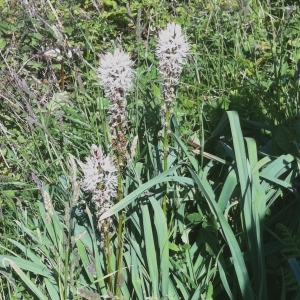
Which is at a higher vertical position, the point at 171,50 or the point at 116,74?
the point at 171,50

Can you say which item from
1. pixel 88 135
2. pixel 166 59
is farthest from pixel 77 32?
pixel 166 59

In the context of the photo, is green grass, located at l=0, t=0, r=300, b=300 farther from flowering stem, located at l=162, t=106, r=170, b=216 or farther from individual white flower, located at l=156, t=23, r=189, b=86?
individual white flower, located at l=156, t=23, r=189, b=86

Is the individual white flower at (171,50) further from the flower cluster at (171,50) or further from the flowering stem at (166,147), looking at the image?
the flowering stem at (166,147)

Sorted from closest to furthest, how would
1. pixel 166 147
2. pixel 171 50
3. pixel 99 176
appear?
pixel 99 176, pixel 171 50, pixel 166 147

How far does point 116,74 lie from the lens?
6.86 ft

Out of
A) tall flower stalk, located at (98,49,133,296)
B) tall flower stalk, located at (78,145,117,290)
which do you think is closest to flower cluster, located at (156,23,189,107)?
tall flower stalk, located at (98,49,133,296)

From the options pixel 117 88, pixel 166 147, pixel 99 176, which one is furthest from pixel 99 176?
pixel 166 147

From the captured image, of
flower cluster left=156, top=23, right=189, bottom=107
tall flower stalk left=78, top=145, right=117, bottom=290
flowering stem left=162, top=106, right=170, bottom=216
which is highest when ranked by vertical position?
flower cluster left=156, top=23, right=189, bottom=107

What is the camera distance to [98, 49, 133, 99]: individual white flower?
2.08 metres

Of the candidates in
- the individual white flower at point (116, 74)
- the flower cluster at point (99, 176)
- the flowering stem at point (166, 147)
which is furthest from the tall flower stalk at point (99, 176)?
the flowering stem at point (166, 147)

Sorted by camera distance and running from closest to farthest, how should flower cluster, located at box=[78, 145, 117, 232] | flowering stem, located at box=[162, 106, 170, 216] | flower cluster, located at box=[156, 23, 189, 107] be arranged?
flower cluster, located at box=[78, 145, 117, 232] < flower cluster, located at box=[156, 23, 189, 107] < flowering stem, located at box=[162, 106, 170, 216]

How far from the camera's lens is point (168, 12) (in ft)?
16.5

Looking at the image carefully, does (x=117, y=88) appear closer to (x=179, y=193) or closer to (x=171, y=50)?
(x=171, y=50)

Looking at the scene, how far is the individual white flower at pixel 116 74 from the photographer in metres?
2.08
